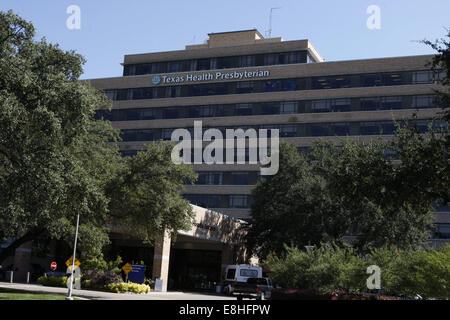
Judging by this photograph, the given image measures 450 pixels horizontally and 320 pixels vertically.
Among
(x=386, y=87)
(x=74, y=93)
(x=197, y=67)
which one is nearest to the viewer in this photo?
(x=74, y=93)

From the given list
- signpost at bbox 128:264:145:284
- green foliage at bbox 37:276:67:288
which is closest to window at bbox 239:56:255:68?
signpost at bbox 128:264:145:284

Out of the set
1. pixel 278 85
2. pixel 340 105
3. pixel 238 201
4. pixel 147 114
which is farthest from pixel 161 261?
pixel 147 114

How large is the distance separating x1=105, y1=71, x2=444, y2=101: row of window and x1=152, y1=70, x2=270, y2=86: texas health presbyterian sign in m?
0.76

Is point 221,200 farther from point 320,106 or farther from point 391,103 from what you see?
point 391,103

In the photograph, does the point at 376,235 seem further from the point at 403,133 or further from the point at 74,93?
the point at 74,93

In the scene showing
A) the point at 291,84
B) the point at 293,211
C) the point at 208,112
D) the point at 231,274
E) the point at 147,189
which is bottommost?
the point at 231,274

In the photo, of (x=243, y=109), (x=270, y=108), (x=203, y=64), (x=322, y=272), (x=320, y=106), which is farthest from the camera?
(x=203, y=64)

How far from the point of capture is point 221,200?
71750mm

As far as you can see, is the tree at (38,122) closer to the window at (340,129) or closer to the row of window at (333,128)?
the row of window at (333,128)

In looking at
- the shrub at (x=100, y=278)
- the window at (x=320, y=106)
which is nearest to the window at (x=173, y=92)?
the window at (x=320, y=106)

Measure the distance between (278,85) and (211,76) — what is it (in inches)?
390

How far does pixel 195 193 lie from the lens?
73062mm
